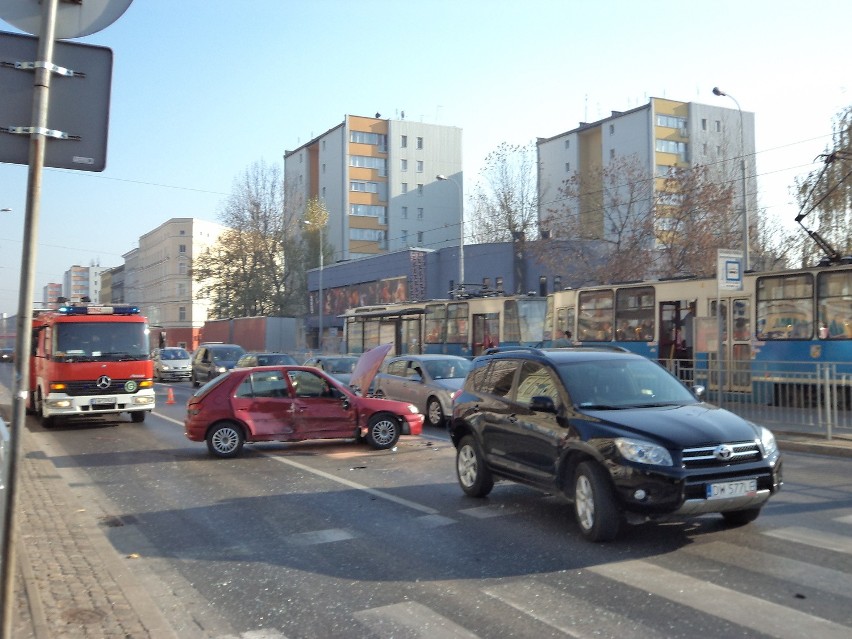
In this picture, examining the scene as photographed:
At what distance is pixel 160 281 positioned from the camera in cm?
10888

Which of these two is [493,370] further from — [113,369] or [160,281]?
[160,281]

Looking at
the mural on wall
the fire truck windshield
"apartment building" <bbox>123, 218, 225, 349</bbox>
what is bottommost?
the fire truck windshield

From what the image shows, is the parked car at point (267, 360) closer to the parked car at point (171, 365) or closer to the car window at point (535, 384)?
the parked car at point (171, 365)

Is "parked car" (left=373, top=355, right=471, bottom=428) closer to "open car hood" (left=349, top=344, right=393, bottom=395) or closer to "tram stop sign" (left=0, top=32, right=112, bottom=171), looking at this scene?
"open car hood" (left=349, top=344, right=393, bottom=395)

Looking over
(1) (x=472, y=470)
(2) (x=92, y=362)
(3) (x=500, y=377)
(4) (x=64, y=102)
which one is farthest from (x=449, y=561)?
(2) (x=92, y=362)

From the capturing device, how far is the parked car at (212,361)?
105ft

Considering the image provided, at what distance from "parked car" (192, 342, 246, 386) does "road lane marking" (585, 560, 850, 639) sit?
1048 inches

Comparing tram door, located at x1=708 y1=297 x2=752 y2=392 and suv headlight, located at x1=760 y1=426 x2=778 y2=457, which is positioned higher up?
tram door, located at x1=708 y1=297 x2=752 y2=392

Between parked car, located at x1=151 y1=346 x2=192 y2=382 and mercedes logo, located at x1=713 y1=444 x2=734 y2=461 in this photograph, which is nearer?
mercedes logo, located at x1=713 y1=444 x2=734 y2=461

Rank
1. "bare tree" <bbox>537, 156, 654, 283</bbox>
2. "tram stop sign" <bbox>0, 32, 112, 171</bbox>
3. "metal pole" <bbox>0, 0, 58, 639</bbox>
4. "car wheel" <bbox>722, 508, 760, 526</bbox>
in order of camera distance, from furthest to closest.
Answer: "bare tree" <bbox>537, 156, 654, 283</bbox>
"car wheel" <bbox>722, 508, 760, 526</bbox>
"tram stop sign" <bbox>0, 32, 112, 171</bbox>
"metal pole" <bbox>0, 0, 58, 639</bbox>

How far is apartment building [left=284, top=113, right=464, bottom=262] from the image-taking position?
81.6 m

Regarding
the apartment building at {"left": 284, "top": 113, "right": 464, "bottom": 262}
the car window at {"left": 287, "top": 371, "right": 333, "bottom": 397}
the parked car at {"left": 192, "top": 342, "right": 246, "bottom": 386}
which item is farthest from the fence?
the apartment building at {"left": 284, "top": 113, "right": 464, "bottom": 262}

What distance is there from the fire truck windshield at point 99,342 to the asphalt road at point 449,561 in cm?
673

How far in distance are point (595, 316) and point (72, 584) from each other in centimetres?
1978
